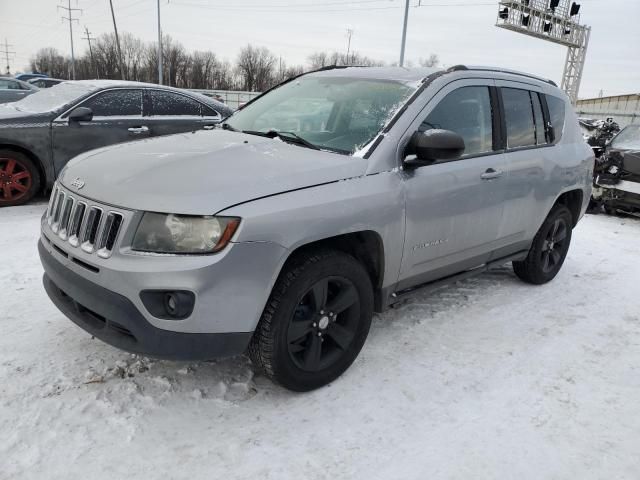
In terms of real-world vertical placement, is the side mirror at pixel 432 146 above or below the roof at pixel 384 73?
below

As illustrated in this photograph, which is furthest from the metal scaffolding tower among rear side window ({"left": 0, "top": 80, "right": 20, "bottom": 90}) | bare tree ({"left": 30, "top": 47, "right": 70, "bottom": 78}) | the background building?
bare tree ({"left": 30, "top": 47, "right": 70, "bottom": 78})

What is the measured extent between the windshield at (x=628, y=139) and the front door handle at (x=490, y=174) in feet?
20.1

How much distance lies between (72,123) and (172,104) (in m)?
1.40

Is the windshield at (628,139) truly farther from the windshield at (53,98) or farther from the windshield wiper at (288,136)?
the windshield at (53,98)

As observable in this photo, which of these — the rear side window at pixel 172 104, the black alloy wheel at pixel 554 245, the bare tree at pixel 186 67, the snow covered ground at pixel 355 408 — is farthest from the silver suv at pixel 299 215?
the bare tree at pixel 186 67

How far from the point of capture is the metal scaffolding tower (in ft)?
95.3

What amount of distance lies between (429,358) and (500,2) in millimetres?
30884

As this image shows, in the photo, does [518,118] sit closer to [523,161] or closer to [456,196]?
[523,161]

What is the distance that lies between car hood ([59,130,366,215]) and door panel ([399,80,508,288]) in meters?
0.57

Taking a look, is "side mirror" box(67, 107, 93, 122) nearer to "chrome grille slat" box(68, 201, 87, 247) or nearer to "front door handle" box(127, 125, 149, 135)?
"front door handle" box(127, 125, 149, 135)

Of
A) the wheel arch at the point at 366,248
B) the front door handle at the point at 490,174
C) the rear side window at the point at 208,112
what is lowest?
the wheel arch at the point at 366,248

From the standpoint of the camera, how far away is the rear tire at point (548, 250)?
4.65 meters

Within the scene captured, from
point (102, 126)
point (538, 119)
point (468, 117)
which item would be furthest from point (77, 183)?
point (102, 126)

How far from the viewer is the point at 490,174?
11.9 feet
